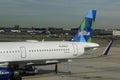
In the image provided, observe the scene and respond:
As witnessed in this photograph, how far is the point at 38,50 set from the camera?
2891cm

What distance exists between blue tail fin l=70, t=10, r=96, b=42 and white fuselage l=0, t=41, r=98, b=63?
1992 millimetres

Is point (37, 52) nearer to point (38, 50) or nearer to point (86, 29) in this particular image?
point (38, 50)

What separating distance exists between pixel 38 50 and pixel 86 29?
334 inches

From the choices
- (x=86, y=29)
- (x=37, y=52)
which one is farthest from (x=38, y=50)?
(x=86, y=29)

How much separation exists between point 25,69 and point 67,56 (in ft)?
17.0

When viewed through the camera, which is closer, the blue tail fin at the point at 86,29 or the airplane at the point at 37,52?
the airplane at the point at 37,52

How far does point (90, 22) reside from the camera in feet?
116

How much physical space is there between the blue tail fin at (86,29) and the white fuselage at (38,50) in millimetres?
1992

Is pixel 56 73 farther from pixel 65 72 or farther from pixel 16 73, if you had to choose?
pixel 16 73

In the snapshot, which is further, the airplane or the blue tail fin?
the blue tail fin

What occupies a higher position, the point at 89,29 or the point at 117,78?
the point at 89,29

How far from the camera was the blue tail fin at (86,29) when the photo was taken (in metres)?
34.8

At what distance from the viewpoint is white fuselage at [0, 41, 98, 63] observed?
27206mm

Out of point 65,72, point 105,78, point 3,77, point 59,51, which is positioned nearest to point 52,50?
point 59,51
